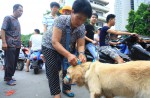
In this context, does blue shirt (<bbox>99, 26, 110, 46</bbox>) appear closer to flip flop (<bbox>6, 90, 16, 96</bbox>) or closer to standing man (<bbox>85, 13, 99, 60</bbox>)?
standing man (<bbox>85, 13, 99, 60</bbox>)

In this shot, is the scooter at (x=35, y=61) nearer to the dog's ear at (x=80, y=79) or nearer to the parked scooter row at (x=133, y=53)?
the parked scooter row at (x=133, y=53)

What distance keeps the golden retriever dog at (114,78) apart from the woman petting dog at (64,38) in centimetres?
19

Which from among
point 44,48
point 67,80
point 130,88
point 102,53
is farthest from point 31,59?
point 130,88

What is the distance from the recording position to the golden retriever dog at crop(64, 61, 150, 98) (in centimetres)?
279

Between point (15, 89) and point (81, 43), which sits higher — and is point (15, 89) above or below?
below

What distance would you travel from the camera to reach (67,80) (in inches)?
128

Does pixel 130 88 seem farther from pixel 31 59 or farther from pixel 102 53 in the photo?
pixel 31 59

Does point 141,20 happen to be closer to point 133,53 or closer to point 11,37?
point 11,37

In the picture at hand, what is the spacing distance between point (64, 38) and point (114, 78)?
1.13 metres

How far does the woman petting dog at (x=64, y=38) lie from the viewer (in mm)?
3244

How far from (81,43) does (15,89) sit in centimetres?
259

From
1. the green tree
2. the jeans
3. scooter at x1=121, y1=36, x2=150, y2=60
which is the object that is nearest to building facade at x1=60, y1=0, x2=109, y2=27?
the green tree

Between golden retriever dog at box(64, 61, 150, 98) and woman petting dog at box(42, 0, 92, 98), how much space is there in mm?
186

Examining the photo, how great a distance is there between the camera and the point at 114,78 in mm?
2947
